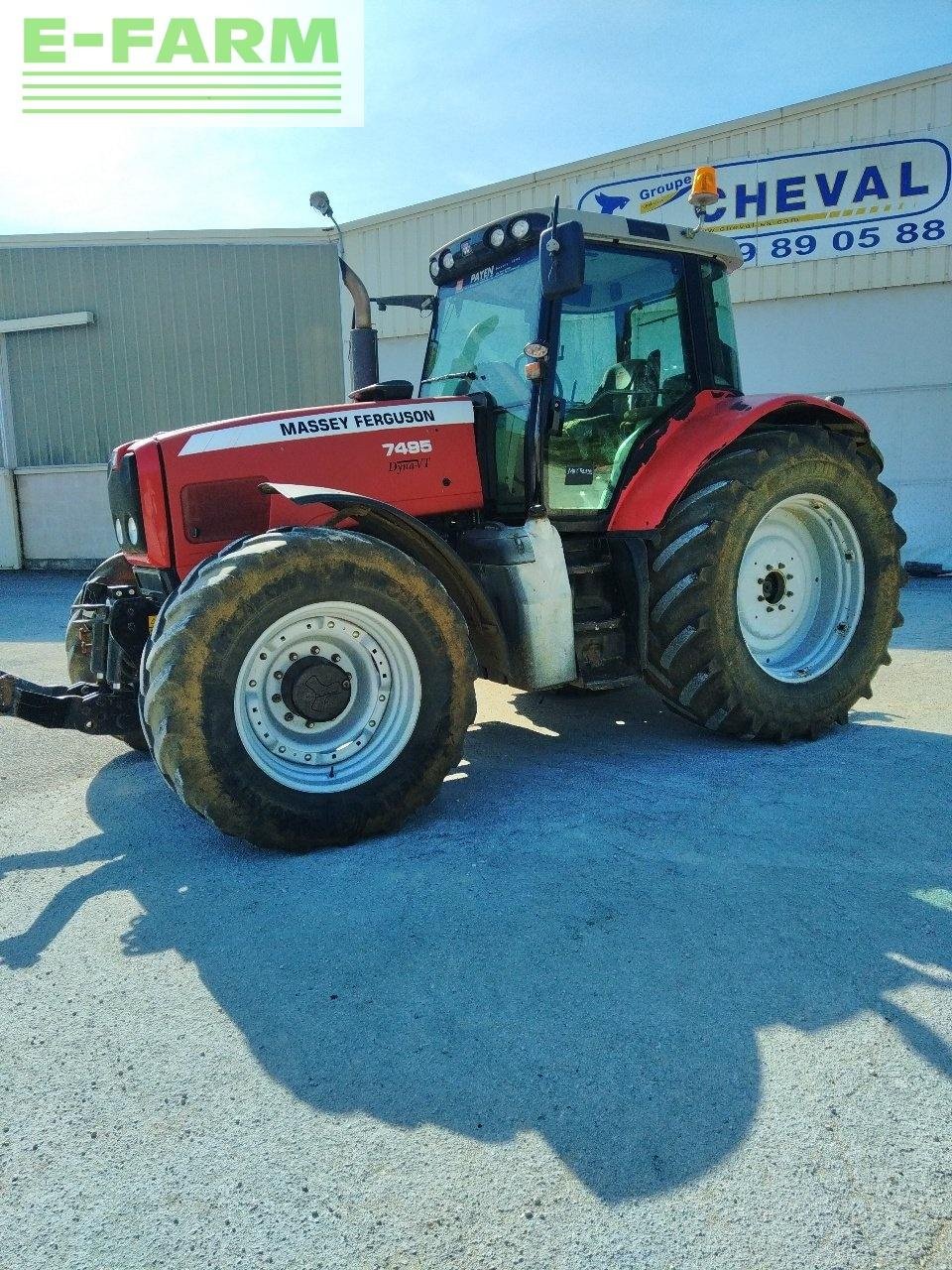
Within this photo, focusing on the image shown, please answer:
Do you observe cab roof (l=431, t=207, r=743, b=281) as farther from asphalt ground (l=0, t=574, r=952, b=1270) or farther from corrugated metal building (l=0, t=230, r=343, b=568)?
corrugated metal building (l=0, t=230, r=343, b=568)

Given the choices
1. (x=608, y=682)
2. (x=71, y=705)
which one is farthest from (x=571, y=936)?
(x=71, y=705)

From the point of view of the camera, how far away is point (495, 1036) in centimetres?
233

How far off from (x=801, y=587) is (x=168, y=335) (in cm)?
1279

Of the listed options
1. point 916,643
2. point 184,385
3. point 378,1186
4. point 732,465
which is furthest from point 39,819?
point 184,385

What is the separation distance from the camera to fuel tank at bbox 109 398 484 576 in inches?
155

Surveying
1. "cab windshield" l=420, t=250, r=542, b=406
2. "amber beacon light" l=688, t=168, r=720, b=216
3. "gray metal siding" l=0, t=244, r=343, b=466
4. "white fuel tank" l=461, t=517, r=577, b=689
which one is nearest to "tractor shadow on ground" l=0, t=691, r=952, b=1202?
"white fuel tank" l=461, t=517, r=577, b=689

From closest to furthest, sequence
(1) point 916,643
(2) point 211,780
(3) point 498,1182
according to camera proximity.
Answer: (3) point 498,1182, (2) point 211,780, (1) point 916,643

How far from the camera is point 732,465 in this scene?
473 cm

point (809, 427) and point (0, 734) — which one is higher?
point (809, 427)

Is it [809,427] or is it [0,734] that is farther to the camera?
[0,734]

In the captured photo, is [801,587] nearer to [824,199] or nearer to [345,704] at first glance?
[345,704]

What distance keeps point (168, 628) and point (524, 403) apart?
2.06m

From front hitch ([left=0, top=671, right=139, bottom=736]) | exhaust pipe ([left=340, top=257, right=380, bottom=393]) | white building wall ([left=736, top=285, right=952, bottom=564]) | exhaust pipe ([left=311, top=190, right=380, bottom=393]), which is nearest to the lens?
front hitch ([left=0, top=671, right=139, bottom=736])

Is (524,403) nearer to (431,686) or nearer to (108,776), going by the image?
(431,686)
